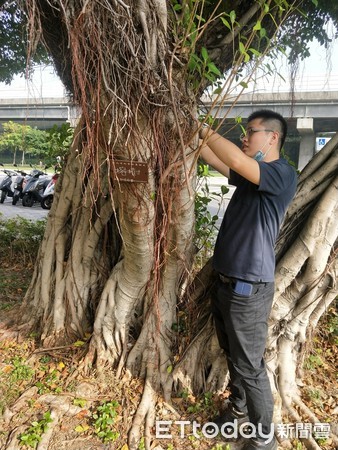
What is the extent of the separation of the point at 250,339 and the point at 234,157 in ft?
3.24

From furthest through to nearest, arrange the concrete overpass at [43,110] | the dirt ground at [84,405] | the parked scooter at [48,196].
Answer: the parked scooter at [48,196] → the dirt ground at [84,405] → the concrete overpass at [43,110]

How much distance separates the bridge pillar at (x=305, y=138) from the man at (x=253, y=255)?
12583 millimetres

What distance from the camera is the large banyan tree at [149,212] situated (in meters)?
1.68

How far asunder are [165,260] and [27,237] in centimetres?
323

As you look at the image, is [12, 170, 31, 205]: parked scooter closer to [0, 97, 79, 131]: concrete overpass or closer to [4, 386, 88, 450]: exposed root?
[0, 97, 79, 131]: concrete overpass

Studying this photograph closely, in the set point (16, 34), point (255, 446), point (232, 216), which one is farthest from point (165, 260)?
point (16, 34)

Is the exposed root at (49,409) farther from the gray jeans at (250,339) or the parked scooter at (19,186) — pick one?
the parked scooter at (19,186)

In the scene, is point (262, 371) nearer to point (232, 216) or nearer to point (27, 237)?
point (232, 216)

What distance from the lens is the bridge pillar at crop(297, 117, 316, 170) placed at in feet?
47.1

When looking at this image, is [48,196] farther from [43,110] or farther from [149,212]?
[149,212]

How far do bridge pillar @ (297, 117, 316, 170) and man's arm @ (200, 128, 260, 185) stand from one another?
12.8 metres

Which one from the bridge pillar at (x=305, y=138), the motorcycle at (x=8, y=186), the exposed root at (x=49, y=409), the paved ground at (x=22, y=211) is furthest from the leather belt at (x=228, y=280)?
the bridge pillar at (x=305, y=138)

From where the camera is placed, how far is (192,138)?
6.02 feet

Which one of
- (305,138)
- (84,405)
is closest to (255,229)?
(84,405)
